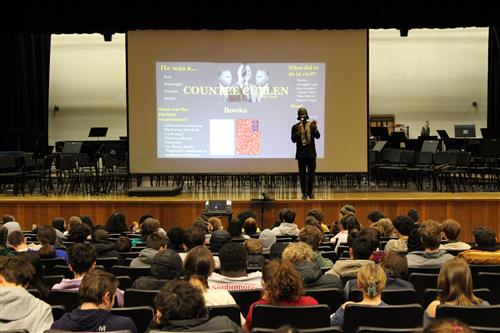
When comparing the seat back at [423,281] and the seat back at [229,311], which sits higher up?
the seat back at [229,311]

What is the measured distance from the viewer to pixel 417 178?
14.1 m

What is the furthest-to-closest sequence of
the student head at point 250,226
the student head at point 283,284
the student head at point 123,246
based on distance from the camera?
the student head at point 250,226 < the student head at point 123,246 < the student head at point 283,284

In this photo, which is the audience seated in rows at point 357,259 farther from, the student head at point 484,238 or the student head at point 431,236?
the student head at point 484,238

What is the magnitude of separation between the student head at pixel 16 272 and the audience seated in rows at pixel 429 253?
2987mm

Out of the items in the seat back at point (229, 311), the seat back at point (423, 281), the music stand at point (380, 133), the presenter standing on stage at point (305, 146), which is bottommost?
the seat back at point (423, 281)

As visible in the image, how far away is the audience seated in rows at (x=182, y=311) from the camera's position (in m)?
2.77

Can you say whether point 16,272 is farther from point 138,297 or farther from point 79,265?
point 138,297

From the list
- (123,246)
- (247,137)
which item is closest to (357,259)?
(123,246)

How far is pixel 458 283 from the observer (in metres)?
3.40

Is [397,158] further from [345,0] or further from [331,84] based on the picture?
[345,0]

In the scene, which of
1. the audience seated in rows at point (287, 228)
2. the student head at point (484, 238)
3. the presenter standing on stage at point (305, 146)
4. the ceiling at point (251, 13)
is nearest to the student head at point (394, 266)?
the student head at point (484, 238)

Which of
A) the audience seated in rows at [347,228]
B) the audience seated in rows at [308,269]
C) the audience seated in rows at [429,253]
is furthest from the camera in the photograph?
the audience seated in rows at [347,228]

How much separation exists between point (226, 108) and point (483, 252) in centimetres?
796

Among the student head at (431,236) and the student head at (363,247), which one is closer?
the student head at (363,247)
